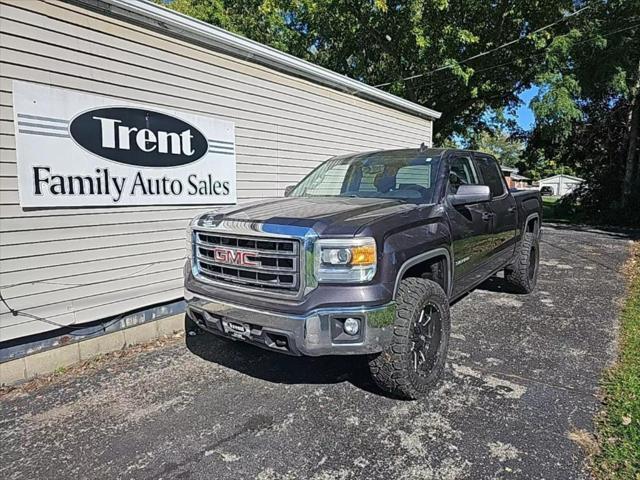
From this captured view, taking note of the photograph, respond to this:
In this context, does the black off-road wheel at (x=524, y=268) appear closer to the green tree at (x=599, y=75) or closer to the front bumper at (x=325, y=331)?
the front bumper at (x=325, y=331)

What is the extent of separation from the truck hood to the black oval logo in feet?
4.60

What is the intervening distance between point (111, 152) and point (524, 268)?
5.03 m

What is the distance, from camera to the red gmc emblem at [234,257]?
9.74 feet

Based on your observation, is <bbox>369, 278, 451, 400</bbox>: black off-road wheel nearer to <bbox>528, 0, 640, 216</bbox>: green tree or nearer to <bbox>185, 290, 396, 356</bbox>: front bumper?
<bbox>185, 290, 396, 356</bbox>: front bumper

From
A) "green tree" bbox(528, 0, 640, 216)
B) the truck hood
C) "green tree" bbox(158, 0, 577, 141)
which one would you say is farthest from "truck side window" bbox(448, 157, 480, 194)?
"green tree" bbox(158, 0, 577, 141)

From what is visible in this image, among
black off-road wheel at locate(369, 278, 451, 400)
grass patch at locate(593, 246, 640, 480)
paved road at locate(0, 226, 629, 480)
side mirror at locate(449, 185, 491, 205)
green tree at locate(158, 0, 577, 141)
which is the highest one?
green tree at locate(158, 0, 577, 141)

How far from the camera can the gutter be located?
13.2 ft

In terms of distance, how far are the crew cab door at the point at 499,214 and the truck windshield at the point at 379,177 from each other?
1.05 m

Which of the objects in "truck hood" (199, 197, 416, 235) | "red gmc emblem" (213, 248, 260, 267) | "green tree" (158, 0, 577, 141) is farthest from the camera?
"green tree" (158, 0, 577, 141)

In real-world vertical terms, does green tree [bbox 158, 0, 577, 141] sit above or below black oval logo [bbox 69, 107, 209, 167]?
above

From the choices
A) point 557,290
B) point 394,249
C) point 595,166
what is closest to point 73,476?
point 394,249

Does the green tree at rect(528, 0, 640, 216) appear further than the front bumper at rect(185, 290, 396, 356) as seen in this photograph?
Yes

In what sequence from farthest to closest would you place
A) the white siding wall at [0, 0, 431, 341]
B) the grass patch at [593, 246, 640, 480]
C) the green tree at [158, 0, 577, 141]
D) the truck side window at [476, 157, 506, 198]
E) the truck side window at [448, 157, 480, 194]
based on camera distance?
the green tree at [158, 0, 577, 141] → the truck side window at [476, 157, 506, 198] → the truck side window at [448, 157, 480, 194] → the white siding wall at [0, 0, 431, 341] → the grass patch at [593, 246, 640, 480]

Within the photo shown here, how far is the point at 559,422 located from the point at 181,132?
14.1 feet
